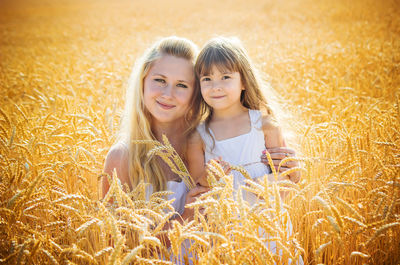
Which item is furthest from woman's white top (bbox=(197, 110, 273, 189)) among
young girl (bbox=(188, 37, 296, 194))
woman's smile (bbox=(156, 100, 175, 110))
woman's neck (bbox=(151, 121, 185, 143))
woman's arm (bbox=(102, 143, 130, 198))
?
woman's arm (bbox=(102, 143, 130, 198))

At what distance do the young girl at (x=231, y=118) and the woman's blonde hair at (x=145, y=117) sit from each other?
0.40ft

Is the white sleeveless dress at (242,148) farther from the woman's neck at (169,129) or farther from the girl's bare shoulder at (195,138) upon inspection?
the woman's neck at (169,129)

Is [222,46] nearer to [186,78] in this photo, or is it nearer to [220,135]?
[186,78]

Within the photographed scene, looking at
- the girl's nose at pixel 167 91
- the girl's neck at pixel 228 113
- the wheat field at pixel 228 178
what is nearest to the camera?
the wheat field at pixel 228 178

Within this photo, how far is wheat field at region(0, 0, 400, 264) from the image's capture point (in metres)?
0.98

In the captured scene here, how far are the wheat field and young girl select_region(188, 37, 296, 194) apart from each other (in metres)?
0.28

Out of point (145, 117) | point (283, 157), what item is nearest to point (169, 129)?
point (145, 117)

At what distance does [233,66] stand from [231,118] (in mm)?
401

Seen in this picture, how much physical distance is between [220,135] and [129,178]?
0.74 meters

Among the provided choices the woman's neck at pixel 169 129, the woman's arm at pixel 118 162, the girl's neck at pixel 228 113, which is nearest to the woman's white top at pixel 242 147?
the girl's neck at pixel 228 113

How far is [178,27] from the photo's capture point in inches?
580

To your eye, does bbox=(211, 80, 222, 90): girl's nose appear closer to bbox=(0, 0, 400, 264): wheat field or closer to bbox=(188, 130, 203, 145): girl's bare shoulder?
bbox=(188, 130, 203, 145): girl's bare shoulder

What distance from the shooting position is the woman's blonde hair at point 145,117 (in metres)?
1.92

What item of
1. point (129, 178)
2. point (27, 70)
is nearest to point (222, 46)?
point (129, 178)
